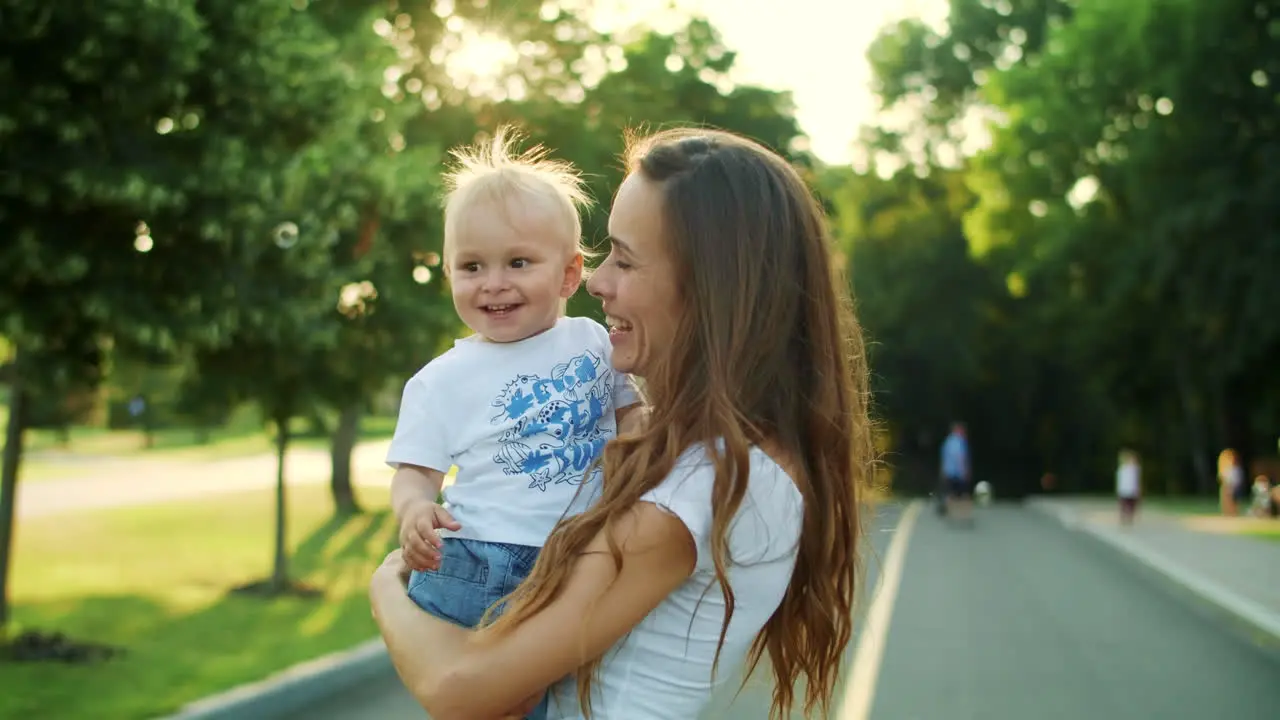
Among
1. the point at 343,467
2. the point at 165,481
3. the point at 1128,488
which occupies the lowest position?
the point at 165,481

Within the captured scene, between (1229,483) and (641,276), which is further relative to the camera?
(1229,483)

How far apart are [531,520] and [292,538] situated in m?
25.1

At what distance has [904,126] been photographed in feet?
186

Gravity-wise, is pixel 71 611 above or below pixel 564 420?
below

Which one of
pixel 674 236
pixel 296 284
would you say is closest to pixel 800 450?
pixel 674 236

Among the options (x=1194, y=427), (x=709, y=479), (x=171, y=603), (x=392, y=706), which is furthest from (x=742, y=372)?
(x=1194, y=427)

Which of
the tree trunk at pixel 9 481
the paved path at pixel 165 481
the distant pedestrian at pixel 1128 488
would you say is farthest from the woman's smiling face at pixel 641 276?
the distant pedestrian at pixel 1128 488

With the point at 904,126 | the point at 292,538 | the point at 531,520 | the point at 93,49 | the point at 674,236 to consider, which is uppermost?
the point at 904,126

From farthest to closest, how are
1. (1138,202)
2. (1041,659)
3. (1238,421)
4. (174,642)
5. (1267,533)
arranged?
1. (1238,421)
2. (1138,202)
3. (1267,533)
4. (174,642)
5. (1041,659)

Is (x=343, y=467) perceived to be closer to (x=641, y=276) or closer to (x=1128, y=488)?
(x=1128, y=488)

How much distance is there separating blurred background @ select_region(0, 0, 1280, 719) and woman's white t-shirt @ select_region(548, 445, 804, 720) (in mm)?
614

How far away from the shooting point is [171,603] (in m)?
16.0

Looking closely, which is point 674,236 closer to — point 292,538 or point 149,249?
point 149,249

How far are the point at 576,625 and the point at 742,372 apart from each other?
0.45 metres
